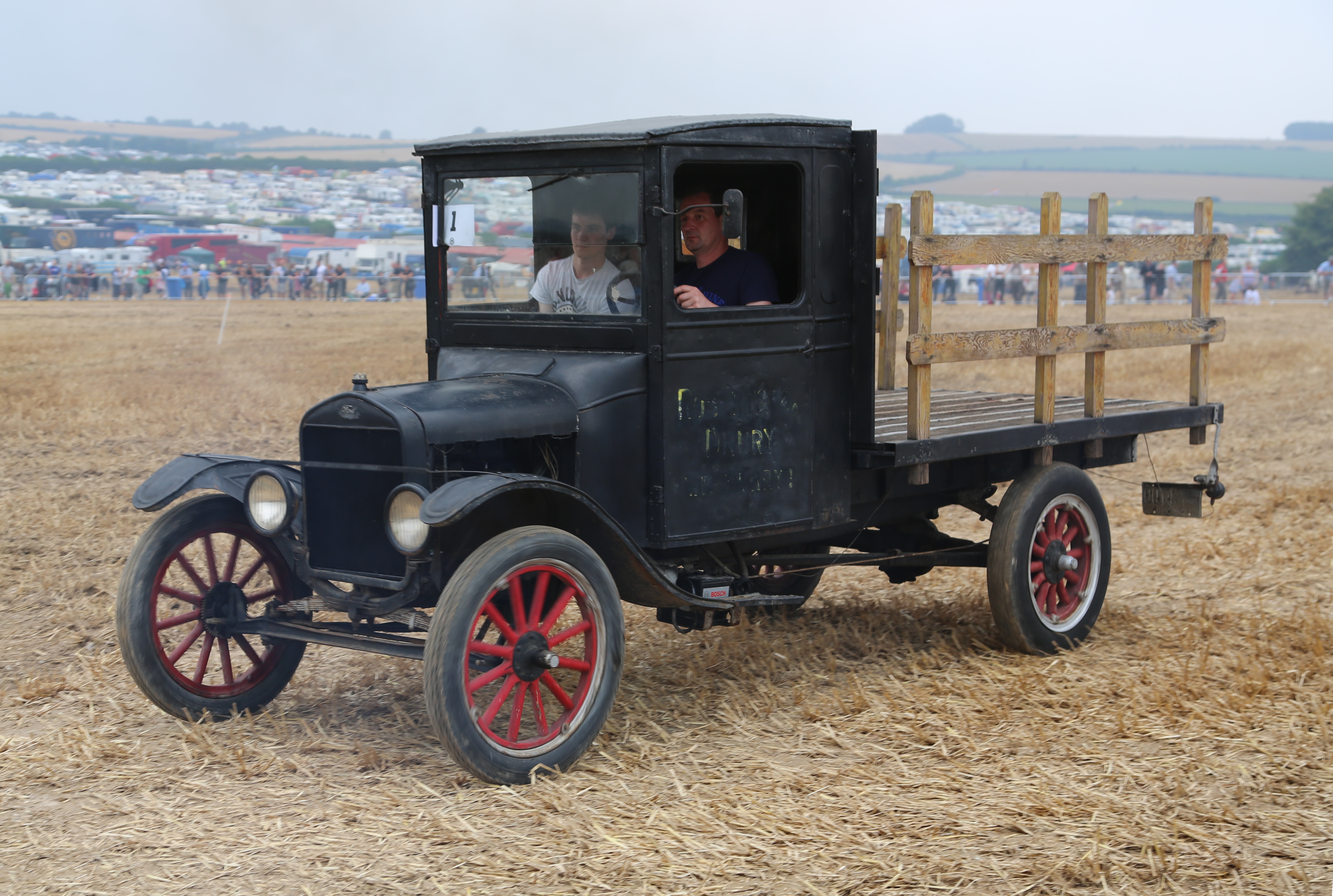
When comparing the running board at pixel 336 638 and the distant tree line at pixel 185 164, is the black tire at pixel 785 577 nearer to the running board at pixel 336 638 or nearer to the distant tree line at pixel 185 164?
the running board at pixel 336 638

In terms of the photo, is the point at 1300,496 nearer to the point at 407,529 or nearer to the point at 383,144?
the point at 407,529

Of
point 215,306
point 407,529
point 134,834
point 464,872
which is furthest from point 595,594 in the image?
point 215,306

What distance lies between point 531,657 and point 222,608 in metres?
1.49

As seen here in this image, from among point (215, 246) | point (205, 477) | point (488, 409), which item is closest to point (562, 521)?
point (488, 409)

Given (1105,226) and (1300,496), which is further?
(1300,496)

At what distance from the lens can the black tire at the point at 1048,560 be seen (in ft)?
20.9

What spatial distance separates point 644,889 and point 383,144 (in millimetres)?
117522

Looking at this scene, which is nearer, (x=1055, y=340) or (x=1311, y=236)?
(x=1055, y=340)

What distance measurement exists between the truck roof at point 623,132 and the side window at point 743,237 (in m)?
0.19

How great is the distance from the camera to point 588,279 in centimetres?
549

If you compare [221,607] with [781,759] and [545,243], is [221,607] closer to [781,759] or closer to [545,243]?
[545,243]

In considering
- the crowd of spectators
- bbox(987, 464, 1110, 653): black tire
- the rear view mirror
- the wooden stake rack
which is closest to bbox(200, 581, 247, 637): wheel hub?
the rear view mirror

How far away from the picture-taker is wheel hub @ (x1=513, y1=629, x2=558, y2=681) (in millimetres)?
4734

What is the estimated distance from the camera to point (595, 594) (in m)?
4.86
